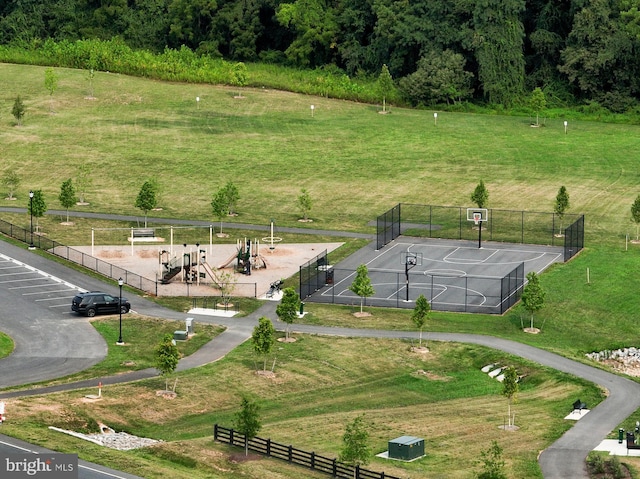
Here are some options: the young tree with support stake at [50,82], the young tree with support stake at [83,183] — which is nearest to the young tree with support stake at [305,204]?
the young tree with support stake at [83,183]

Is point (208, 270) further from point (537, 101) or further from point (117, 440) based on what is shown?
point (537, 101)

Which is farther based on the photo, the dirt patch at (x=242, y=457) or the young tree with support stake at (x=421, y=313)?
the young tree with support stake at (x=421, y=313)

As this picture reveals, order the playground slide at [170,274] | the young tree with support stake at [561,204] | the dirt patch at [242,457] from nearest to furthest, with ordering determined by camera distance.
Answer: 1. the dirt patch at [242,457]
2. the playground slide at [170,274]
3. the young tree with support stake at [561,204]

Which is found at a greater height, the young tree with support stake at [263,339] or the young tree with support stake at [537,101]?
the young tree with support stake at [537,101]

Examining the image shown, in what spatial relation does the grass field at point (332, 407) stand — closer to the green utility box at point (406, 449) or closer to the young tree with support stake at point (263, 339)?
→ the green utility box at point (406, 449)

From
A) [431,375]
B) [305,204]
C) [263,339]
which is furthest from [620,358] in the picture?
[305,204]

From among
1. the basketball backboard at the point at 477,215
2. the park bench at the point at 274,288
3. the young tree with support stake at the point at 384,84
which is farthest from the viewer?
the young tree with support stake at the point at 384,84
